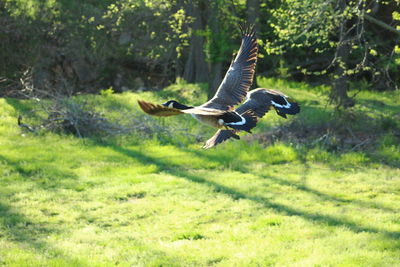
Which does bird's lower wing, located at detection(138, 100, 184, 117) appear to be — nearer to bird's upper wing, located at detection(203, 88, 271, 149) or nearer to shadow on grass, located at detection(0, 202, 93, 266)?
bird's upper wing, located at detection(203, 88, 271, 149)

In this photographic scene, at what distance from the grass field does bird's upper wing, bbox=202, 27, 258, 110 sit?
2681 mm

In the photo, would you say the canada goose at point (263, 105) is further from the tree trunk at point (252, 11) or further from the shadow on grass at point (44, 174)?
the tree trunk at point (252, 11)

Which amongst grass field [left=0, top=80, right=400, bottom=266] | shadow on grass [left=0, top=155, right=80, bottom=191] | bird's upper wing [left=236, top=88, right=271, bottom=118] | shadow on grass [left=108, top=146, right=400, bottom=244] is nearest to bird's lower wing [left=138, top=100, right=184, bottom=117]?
bird's upper wing [left=236, top=88, right=271, bottom=118]

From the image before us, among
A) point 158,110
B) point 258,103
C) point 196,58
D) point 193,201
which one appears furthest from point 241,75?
point 196,58

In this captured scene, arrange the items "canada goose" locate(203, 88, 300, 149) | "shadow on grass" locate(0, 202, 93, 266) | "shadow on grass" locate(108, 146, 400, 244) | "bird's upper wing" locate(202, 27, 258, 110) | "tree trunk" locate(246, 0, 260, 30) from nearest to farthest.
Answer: "canada goose" locate(203, 88, 300, 149) < "bird's upper wing" locate(202, 27, 258, 110) < "shadow on grass" locate(0, 202, 93, 266) < "shadow on grass" locate(108, 146, 400, 244) < "tree trunk" locate(246, 0, 260, 30)

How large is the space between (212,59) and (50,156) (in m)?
5.77

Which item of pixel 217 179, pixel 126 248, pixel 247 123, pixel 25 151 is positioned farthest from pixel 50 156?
pixel 247 123

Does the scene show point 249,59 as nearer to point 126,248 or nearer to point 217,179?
point 126,248

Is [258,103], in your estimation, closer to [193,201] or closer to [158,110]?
[158,110]

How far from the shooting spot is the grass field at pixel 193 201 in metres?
7.82

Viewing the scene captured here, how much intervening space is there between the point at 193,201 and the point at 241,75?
15.0 ft

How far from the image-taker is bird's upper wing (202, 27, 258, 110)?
18.7 ft

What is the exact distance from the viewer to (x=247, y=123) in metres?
4.34

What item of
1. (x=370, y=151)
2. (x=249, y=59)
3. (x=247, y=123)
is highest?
(x=249, y=59)
